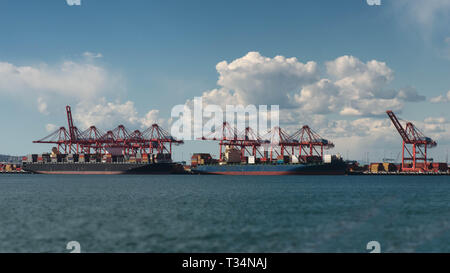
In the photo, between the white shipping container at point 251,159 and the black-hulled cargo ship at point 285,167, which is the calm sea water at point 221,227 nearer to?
the black-hulled cargo ship at point 285,167

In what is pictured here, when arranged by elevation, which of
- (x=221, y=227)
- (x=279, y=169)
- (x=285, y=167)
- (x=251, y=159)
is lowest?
(x=221, y=227)

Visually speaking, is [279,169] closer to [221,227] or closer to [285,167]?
[285,167]

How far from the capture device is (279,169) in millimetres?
177250

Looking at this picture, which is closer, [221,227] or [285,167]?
[221,227]

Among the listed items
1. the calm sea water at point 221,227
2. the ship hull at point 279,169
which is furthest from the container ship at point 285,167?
the calm sea water at point 221,227

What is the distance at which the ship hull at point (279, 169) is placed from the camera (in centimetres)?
17412

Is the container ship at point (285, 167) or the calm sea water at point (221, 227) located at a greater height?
the container ship at point (285, 167)

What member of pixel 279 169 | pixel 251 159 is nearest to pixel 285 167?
pixel 279 169

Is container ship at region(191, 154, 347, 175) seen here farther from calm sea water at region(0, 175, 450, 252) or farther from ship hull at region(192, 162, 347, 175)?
calm sea water at region(0, 175, 450, 252)

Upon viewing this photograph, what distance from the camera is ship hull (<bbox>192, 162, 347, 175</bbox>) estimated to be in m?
174

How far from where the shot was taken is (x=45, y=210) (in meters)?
49.0
